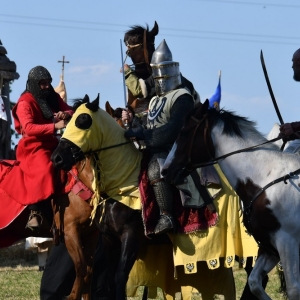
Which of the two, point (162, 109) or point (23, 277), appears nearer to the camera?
point (162, 109)

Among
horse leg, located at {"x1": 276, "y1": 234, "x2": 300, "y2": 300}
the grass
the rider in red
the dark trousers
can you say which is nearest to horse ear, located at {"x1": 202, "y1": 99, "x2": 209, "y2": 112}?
horse leg, located at {"x1": 276, "y1": 234, "x2": 300, "y2": 300}

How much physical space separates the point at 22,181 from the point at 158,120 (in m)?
1.67

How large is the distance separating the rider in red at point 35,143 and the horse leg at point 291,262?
2945mm

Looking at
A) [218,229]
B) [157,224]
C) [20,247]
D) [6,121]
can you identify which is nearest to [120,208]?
[157,224]

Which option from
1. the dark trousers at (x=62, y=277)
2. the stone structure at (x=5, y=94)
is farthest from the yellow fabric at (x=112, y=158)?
the stone structure at (x=5, y=94)

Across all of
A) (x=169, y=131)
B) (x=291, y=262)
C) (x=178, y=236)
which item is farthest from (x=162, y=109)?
(x=291, y=262)

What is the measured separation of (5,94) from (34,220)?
7.19m

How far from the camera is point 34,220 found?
10.2m

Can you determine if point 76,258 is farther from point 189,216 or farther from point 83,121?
point 83,121

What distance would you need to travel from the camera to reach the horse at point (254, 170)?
7.90 meters

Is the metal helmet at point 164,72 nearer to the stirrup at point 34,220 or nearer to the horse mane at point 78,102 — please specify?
the horse mane at point 78,102

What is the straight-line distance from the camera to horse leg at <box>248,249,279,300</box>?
26.7ft

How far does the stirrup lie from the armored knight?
1437 millimetres

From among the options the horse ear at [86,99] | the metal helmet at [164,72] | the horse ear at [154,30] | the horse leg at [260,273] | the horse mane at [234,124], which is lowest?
the horse leg at [260,273]
